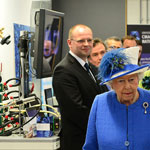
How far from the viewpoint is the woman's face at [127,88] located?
1739 mm

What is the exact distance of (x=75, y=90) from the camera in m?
2.55

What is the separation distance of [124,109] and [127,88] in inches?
5.0

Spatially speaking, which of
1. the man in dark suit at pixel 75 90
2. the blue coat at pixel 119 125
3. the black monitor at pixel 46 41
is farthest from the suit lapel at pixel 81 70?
the blue coat at pixel 119 125

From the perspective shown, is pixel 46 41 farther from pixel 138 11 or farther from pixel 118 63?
pixel 138 11

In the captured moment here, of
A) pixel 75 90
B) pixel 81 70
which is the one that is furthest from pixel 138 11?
pixel 75 90

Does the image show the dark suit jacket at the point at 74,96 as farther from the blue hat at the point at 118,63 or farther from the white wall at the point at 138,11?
the white wall at the point at 138,11

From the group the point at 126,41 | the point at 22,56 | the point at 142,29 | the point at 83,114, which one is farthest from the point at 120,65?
the point at 142,29

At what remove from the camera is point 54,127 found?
2828mm

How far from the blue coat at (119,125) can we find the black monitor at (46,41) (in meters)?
1.20

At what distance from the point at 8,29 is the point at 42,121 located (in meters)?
1.94

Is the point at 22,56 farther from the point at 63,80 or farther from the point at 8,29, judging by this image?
the point at 8,29

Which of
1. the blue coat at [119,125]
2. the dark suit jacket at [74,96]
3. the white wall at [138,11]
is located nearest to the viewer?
the blue coat at [119,125]

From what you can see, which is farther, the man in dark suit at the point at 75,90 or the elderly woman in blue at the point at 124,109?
the man in dark suit at the point at 75,90

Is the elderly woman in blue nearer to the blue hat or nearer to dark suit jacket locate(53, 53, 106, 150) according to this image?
the blue hat
